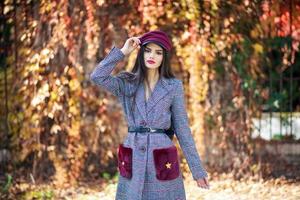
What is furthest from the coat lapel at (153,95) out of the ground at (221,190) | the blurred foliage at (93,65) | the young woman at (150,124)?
the ground at (221,190)

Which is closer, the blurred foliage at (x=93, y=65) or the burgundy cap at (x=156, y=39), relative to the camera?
the burgundy cap at (x=156, y=39)

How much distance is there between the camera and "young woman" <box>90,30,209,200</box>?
2.74 m

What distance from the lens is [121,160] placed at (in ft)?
9.32

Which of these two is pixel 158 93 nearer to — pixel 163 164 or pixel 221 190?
Result: pixel 163 164

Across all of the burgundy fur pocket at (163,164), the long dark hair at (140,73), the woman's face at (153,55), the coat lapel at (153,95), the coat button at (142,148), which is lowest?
the burgundy fur pocket at (163,164)

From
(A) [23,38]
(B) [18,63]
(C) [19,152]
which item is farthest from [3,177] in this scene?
(A) [23,38]

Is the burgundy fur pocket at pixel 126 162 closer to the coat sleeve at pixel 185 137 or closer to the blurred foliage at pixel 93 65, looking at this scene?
the coat sleeve at pixel 185 137

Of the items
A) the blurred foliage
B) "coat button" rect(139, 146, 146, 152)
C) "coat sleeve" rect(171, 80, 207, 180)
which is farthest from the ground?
"coat button" rect(139, 146, 146, 152)

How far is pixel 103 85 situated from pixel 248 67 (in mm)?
2632

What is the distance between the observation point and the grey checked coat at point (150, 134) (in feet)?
9.00

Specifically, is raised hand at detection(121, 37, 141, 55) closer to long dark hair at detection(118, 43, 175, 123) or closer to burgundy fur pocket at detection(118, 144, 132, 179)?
long dark hair at detection(118, 43, 175, 123)

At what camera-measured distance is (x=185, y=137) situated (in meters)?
2.79

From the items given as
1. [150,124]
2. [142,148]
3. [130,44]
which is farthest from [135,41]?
[142,148]

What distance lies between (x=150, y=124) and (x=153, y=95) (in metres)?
0.15
